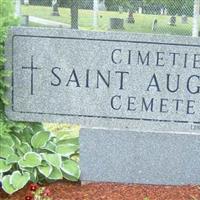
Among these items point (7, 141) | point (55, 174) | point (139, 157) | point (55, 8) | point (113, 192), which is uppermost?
point (55, 8)

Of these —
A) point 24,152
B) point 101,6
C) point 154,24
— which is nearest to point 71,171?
point 24,152

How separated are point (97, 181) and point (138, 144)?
0.39 metres

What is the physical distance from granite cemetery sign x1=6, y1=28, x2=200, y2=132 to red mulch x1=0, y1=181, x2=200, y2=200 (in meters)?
0.41

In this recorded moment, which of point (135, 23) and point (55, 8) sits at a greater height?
point (55, 8)

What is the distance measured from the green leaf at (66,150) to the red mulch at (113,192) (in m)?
0.20

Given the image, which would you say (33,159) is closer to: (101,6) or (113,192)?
(113,192)

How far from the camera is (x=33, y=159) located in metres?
4.06

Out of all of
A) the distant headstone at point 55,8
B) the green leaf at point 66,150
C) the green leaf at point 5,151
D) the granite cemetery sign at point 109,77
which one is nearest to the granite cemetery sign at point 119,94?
the granite cemetery sign at point 109,77

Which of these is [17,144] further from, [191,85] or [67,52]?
[191,85]

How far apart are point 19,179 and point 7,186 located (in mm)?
89

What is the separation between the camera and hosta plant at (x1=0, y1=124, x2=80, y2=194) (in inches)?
158

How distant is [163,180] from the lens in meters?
4.20

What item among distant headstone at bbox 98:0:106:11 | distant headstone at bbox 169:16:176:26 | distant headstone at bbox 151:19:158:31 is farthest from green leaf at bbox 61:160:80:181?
distant headstone at bbox 98:0:106:11

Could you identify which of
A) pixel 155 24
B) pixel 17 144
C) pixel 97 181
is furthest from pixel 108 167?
pixel 155 24
